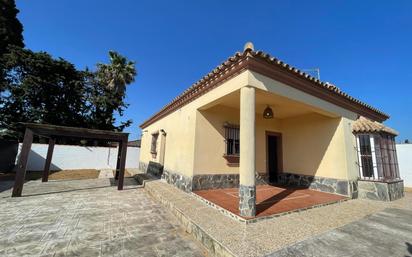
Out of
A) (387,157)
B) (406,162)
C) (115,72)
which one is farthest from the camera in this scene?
(115,72)

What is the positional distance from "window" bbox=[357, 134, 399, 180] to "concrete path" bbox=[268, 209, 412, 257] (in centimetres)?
269

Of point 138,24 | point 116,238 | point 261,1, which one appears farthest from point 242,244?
point 138,24

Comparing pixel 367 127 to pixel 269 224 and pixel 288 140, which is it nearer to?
pixel 288 140

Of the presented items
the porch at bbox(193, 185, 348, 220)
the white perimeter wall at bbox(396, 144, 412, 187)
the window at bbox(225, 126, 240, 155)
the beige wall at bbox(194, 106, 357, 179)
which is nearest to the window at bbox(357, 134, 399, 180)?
the beige wall at bbox(194, 106, 357, 179)

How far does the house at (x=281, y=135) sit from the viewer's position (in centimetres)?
491

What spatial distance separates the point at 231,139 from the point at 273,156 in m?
2.83

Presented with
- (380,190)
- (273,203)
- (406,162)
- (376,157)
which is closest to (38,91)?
(273,203)

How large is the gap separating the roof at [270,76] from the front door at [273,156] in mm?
3068

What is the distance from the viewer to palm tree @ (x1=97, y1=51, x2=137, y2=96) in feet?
65.4

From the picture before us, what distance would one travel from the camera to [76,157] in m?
14.6

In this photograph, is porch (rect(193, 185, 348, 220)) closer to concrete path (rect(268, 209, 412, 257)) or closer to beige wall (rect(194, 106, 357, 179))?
concrete path (rect(268, 209, 412, 257))

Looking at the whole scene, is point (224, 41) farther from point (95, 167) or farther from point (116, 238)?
point (95, 167)

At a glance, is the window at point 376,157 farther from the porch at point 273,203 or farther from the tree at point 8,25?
the tree at point 8,25

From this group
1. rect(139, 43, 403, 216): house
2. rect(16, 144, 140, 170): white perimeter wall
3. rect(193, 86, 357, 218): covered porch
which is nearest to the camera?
rect(139, 43, 403, 216): house
